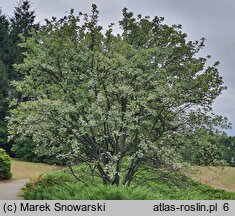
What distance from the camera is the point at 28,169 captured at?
24.5 meters

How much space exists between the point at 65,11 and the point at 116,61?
229 cm

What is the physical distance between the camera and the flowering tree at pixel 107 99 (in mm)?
10281

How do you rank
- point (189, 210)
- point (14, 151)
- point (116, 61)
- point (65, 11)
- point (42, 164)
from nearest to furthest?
point (189, 210) < point (116, 61) < point (65, 11) < point (42, 164) < point (14, 151)

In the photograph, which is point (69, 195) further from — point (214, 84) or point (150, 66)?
point (214, 84)

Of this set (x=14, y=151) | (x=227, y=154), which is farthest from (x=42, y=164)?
(x=227, y=154)

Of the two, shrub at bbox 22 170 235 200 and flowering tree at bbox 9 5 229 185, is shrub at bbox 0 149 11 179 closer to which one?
shrub at bbox 22 170 235 200

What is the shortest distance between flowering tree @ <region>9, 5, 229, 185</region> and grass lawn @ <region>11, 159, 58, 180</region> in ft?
35.7

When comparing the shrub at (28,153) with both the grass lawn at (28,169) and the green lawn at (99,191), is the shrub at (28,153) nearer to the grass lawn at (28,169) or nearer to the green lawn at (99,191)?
the grass lawn at (28,169)

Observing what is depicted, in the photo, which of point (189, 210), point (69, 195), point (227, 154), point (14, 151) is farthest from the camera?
point (227, 154)

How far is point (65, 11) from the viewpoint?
11086 millimetres

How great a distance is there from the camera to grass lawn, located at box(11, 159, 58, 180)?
2161 centimetres

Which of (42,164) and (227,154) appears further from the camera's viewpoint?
(227,154)

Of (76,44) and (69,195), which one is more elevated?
(76,44)

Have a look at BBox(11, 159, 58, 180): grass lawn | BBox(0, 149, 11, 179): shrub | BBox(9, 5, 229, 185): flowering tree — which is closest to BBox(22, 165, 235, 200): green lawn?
BBox(9, 5, 229, 185): flowering tree
